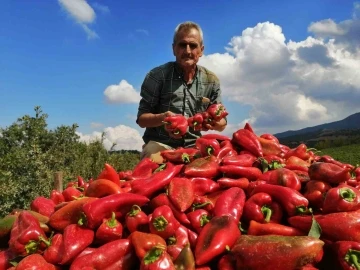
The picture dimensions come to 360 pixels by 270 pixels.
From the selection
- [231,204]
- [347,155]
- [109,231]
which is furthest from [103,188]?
[347,155]

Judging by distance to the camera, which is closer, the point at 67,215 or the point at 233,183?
the point at 67,215

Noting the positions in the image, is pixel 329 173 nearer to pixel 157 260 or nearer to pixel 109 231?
pixel 157 260

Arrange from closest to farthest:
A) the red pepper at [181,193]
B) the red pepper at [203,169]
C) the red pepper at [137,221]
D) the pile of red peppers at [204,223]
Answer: the pile of red peppers at [204,223], the red pepper at [137,221], the red pepper at [181,193], the red pepper at [203,169]

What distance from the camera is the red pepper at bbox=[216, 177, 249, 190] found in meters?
3.09

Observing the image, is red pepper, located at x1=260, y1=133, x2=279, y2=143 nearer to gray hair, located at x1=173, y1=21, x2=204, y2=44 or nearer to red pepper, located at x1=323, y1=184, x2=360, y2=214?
red pepper, located at x1=323, y1=184, x2=360, y2=214

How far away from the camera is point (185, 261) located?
229cm

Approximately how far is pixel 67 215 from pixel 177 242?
2.85 ft

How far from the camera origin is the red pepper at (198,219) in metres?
2.72

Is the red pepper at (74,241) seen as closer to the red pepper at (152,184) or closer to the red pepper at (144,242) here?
the red pepper at (144,242)

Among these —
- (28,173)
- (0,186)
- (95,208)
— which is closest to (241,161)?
(95,208)

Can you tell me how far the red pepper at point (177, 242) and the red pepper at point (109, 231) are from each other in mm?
346

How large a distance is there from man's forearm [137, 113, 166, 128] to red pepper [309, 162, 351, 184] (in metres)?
2.49

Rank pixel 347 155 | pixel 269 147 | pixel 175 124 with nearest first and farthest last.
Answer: pixel 269 147 → pixel 175 124 → pixel 347 155

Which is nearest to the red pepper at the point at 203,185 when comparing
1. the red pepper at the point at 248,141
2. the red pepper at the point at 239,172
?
the red pepper at the point at 239,172
